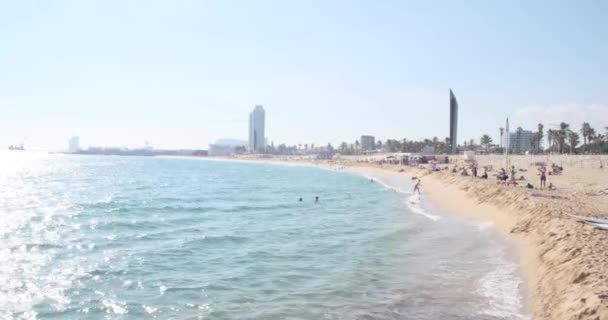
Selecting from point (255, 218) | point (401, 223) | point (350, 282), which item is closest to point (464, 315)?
point (350, 282)

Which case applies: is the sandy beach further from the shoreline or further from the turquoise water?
the turquoise water

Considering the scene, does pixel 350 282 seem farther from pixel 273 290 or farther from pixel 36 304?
pixel 36 304

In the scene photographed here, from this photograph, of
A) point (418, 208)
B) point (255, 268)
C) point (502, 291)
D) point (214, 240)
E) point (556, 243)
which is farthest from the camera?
point (418, 208)

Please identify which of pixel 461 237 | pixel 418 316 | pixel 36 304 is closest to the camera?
pixel 418 316

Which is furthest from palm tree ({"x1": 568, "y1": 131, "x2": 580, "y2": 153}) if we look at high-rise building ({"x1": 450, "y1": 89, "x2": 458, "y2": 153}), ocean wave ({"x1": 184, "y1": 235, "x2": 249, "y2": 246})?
ocean wave ({"x1": 184, "y1": 235, "x2": 249, "y2": 246})

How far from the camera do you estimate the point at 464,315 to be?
11.8m

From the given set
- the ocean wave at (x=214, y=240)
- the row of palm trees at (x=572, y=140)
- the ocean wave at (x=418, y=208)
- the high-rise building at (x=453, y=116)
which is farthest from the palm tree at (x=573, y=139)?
the ocean wave at (x=214, y=240)

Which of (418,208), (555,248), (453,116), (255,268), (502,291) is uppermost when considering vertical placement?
(453,116)

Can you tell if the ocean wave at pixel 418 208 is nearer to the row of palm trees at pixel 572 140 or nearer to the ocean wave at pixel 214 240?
the ocean wave at pixel 214 240

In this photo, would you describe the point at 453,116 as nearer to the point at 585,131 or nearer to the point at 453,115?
the point at 453,115

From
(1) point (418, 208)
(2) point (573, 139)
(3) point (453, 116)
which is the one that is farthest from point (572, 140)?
→ (1) point (418, 208)

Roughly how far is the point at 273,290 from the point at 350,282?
8.23 feet

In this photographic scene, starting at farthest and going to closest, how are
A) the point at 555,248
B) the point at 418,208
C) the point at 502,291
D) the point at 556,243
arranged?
the point at 418,208 < the point at 556,243 < the point at 555,248 < the point at 502,291

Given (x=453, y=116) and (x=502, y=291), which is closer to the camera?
(x=502, y=291)
